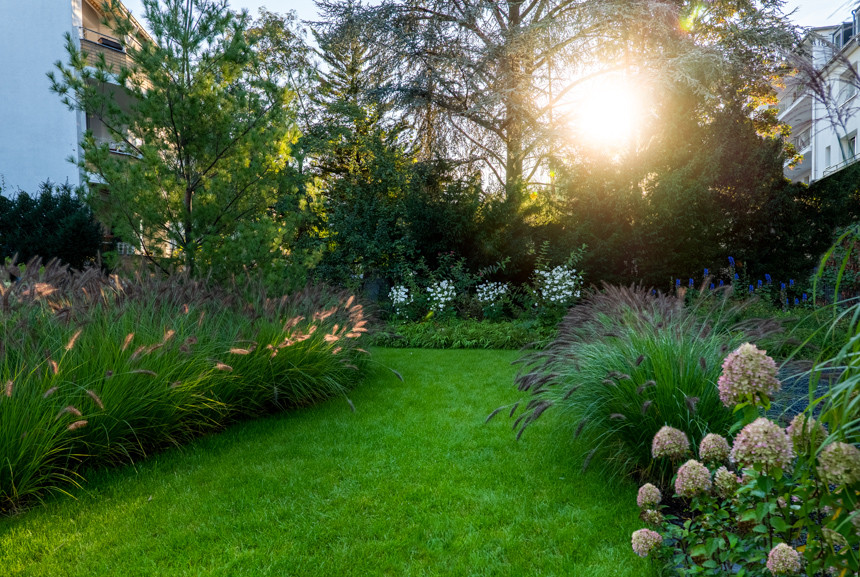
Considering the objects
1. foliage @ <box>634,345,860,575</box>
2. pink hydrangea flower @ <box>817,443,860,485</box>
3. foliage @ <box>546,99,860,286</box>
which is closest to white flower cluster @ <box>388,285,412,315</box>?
foliage @ <box>546,99,860,286</box>

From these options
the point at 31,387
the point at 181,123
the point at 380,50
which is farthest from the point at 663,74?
the point at 31,387

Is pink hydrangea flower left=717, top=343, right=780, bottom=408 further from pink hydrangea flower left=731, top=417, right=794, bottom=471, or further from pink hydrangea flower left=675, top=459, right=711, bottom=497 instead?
pink hydrangea flower left=675, top=459, right=711, bottom=497

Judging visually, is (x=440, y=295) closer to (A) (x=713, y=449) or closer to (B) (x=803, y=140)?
(B) (x=803, y=140)

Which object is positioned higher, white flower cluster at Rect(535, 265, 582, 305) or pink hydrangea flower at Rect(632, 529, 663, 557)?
white flower cluster at Rect(535, 265, 582, 305)

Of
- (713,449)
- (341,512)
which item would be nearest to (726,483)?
(713,449)

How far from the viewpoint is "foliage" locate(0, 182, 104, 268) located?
44.1ft

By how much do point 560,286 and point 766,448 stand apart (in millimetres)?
8910

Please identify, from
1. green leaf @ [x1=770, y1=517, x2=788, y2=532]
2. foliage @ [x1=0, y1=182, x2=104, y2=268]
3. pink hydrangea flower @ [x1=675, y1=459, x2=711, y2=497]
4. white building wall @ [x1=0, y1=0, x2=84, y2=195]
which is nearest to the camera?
green leaf @ [x1=770, y1=517, x2=788, y2=532]

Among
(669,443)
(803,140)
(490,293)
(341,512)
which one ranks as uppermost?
(803,140)

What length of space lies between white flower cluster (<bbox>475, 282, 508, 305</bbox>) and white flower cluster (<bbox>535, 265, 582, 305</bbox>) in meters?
0.85

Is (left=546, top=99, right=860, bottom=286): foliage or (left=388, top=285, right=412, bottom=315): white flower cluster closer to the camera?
(left=546, top=99, right=860, bottom=286): foliage

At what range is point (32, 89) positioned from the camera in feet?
58.0

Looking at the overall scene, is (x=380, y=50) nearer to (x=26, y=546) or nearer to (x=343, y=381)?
(x=343, y=381)

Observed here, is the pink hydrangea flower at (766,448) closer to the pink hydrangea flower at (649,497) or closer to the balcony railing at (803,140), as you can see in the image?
the pink hydrangea flower at (649,497)
